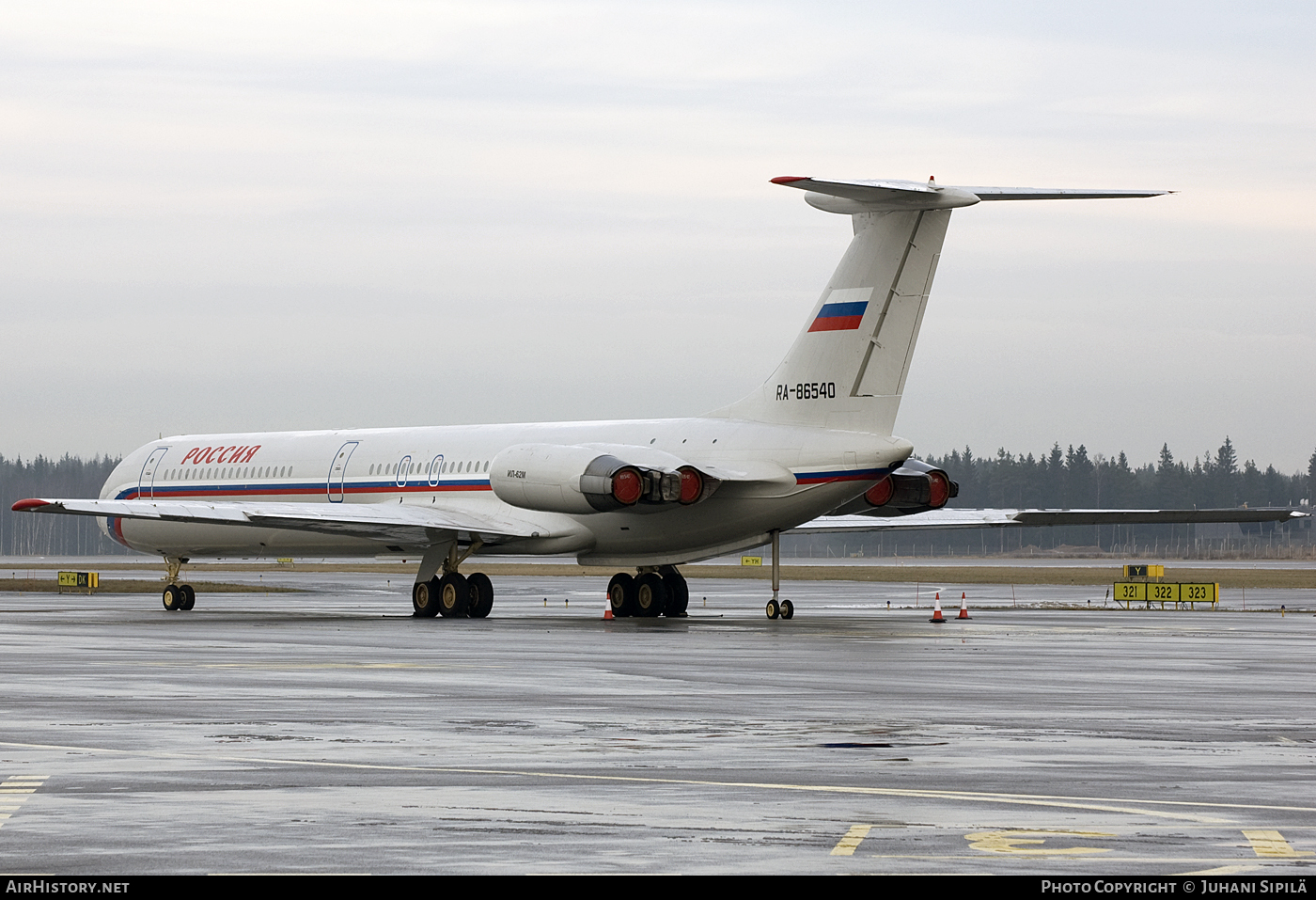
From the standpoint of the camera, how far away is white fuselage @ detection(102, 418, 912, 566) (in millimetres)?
32625

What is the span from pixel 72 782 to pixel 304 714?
4.29 m

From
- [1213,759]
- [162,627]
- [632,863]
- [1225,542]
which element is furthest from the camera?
[1225,542]

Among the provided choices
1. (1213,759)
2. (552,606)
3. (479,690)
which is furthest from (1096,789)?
(552,606)

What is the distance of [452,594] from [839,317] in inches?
381

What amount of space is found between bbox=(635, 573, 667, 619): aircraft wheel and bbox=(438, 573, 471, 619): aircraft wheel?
356cm

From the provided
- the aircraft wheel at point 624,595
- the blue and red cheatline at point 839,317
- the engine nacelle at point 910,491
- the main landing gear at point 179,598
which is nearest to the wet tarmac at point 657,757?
the blue and red cheatline at point 839,317

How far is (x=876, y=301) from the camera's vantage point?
31828 millimetres

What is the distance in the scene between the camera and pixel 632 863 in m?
7.86

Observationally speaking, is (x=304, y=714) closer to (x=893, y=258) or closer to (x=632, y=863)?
(x=632, y=863)

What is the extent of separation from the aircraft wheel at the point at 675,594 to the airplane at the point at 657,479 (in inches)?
1.7

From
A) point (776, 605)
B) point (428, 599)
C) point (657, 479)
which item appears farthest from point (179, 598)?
point (776, 605)

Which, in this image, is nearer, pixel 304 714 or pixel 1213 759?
pixel 1213 759

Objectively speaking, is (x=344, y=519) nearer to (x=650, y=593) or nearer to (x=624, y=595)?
(x=624, y=595)

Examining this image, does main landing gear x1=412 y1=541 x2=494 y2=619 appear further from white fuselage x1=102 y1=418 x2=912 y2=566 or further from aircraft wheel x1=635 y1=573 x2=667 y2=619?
aircraft wheel x1=635 y1=573 x2=667 y2=619
